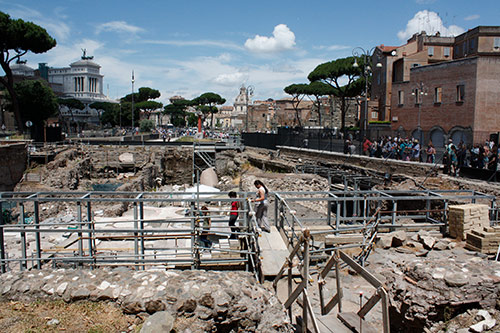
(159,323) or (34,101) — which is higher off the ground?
(34,101)

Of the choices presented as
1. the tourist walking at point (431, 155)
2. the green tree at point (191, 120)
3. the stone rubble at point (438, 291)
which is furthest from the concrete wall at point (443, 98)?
the green tree at point (191, 120)

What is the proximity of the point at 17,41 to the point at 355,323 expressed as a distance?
41.1 meters

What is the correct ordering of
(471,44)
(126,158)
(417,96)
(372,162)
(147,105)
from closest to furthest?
(372,162) < (417,96) < (126,158) < (471,44) < (147,105)

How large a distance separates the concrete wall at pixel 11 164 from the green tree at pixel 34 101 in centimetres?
1559

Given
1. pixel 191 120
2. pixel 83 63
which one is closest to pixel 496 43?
pixel 191 120

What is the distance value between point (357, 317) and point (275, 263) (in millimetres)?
1961

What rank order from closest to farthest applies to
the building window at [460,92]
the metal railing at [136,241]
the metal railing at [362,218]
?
the metal railing at [136,241] → the metal railing at [362,218] → the building window at [460,92]

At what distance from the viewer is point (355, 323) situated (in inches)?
197

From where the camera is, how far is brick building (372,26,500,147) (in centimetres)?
2784

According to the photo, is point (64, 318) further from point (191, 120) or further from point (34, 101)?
point (191, 120)

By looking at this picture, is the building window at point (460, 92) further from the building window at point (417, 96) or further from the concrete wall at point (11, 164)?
the concrete wall at point (11, 164)

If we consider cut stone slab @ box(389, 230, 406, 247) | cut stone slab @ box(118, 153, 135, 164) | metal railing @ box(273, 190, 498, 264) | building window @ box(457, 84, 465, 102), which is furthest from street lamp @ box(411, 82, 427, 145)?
cut stone slab @ box(118, 153, 135, 164)

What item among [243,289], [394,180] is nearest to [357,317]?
[243,289]

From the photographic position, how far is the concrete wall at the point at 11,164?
2281 centimetres
